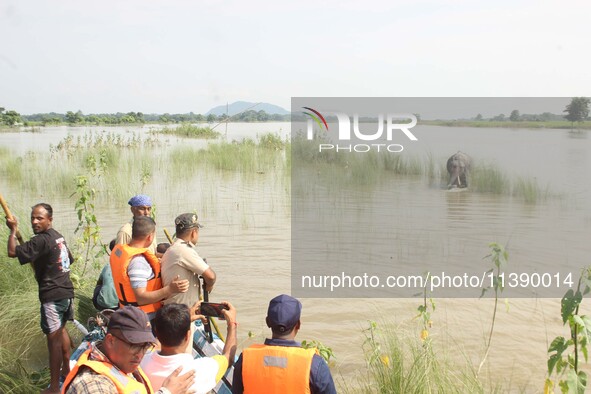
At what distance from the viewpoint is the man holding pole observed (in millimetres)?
4176

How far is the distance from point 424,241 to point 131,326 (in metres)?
7.73

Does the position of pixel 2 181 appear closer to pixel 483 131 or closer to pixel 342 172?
pixel 342 172

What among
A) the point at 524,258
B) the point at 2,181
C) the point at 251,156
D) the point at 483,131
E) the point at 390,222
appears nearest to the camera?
the point at 524,258

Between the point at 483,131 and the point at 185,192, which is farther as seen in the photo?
the point at 483,131

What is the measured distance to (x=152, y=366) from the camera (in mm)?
2852

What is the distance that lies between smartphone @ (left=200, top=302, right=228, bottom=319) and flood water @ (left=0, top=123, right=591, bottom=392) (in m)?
1.72

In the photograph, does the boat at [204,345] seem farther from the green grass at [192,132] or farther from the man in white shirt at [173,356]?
the green grass at [192,132]

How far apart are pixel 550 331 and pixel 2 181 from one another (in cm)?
1251

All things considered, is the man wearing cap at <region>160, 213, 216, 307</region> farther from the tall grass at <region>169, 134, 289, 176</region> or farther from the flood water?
the tall grass at <region>169, 134, 289, 176</region>

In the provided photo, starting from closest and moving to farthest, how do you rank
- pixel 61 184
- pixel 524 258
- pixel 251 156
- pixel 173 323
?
pixel 173 323, pixel 524 258, pixel 61 184, pixel 251 156

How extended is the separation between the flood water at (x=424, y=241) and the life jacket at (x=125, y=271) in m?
1.91

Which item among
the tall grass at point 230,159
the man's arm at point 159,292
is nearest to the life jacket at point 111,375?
the man's arm at point 159,292

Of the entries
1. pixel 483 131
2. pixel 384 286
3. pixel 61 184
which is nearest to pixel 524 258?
pixel 384 286

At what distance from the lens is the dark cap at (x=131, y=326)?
240cm
